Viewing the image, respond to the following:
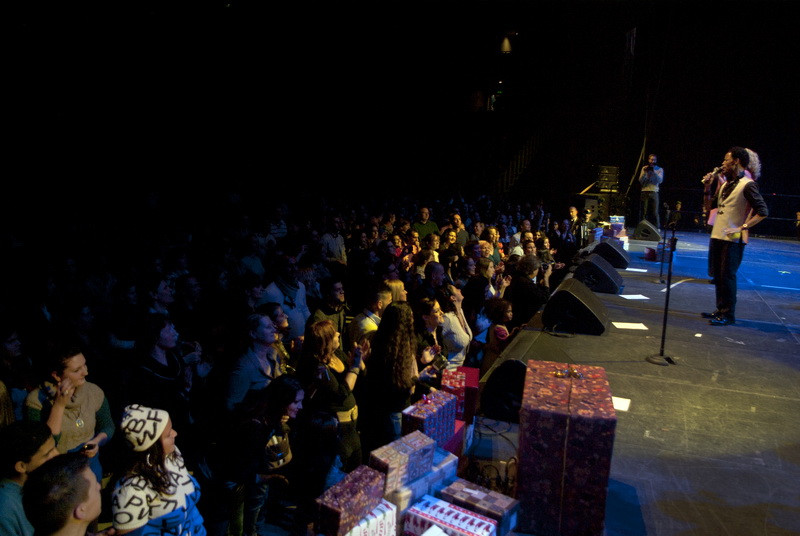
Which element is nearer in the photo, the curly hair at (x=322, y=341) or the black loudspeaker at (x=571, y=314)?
the curly hair at (x=322, y=341)

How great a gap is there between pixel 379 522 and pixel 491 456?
3.89 ft

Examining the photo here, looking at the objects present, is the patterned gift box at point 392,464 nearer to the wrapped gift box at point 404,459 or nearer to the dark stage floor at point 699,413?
the wrapped gift box at point 404,459

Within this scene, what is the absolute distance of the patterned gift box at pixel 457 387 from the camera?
3.34 metres

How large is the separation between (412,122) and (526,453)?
51.0 feet

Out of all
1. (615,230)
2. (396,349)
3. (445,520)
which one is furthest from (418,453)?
(615,230)

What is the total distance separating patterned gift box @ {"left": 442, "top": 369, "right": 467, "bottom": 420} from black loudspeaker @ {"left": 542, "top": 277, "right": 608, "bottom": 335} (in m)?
1.79

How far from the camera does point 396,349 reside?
3225 mm

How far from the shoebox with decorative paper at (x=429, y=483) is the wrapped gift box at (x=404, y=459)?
0.03 m

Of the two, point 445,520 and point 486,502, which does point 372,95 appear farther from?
point 445,520

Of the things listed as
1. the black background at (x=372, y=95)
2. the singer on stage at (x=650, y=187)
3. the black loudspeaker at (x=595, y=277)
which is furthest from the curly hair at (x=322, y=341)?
the singer on stage at (x=650, y=187)

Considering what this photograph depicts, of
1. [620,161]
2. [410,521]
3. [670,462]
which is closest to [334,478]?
[410,521]

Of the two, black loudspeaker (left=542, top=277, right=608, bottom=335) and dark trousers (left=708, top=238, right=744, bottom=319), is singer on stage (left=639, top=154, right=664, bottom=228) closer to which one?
dark trousers (left=708, top=238, right=744, bottom=319)

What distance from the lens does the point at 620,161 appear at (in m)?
16.9

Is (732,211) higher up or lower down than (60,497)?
higher up
